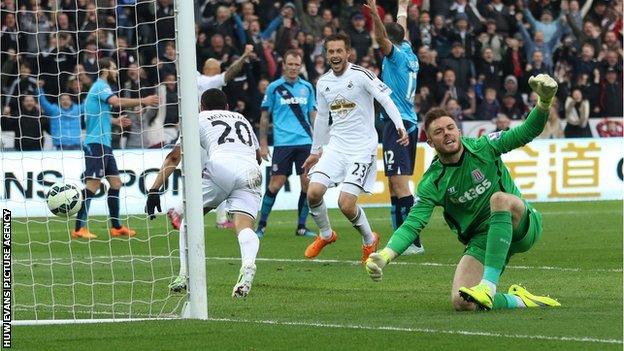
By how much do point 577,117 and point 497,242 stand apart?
58.3 ft

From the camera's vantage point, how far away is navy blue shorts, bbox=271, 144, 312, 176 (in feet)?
58.6

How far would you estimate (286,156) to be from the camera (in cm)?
A: 1798

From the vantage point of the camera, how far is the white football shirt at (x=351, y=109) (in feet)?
45.2

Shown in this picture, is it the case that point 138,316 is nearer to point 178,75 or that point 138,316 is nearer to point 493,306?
point 178,75

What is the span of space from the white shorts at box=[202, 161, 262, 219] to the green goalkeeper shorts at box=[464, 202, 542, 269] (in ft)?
7.23

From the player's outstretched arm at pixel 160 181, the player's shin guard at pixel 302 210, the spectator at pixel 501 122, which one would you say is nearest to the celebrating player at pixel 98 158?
the player's shin guard at pixel 302 210

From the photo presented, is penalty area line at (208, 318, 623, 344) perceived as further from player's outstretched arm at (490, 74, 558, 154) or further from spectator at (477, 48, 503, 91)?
spectator at (477, 48, 503, 91)

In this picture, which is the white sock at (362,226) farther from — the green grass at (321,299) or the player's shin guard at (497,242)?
the player's shin guard at (497,242)

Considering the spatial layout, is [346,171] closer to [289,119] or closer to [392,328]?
[289,119]

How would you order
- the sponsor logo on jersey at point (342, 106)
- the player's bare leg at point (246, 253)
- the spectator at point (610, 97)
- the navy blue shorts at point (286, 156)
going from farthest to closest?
the spectator at point (610, 97) → the navy blue shorts at point (286, 156) → the sponsor logo on jersey at point (342, 106) → the player's bare leg at point (246, 253)

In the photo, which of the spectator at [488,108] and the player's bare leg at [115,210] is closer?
the player's bare leg at [115,210]

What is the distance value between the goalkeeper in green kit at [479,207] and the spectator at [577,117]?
16772 mm

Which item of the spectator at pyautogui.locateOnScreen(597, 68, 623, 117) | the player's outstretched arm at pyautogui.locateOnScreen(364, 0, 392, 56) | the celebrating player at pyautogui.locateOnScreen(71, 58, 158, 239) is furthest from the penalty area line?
the spectator at pyautogui.locateOnScreen(597, 68, 623, 117)

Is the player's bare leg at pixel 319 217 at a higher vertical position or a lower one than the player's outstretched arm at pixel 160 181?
lower
